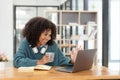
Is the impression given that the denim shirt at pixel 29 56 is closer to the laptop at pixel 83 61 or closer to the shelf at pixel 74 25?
the laptop at pixel 83 61

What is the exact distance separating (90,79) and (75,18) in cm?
405

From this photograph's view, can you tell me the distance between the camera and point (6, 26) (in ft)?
19.5

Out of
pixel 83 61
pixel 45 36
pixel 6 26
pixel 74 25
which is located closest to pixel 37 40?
pixel 45 36

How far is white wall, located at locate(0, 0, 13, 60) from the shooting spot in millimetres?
5939

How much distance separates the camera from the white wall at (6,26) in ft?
19.5

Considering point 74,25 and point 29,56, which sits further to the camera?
point 74,25

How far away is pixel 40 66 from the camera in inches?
86.0

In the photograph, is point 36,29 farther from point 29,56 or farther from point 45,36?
point 29,56

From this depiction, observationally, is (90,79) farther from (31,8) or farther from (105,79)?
(31,8)

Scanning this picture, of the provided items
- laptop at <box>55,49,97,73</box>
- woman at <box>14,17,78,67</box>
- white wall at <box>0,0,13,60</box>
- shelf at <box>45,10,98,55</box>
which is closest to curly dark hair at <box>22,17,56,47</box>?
woman at <box>14,17,78,67</box>

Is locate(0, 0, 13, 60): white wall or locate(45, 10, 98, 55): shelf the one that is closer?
locate(45, 10, 98, 55): shelf

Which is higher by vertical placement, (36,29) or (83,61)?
(36,29)

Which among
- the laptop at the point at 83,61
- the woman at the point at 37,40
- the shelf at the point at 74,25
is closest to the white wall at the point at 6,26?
the shelf at the point at 74,25

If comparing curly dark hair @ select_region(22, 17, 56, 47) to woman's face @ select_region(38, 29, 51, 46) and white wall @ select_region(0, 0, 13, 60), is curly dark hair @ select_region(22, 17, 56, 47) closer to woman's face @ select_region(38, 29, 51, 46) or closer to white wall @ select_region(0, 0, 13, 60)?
woman's face @ select_region(38, 29, 51, 46)
